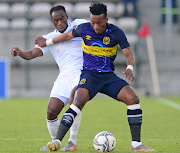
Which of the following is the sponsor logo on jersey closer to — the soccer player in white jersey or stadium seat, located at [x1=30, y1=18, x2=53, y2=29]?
the soccer player in white jersey

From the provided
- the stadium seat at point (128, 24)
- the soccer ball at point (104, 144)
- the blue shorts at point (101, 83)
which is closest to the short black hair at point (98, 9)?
the blue shorts at point (101, 83)

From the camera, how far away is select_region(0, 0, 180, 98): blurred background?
1888 centimetres

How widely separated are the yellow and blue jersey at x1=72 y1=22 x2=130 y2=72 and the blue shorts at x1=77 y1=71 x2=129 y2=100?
85 millimetres

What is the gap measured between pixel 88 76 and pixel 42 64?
49.6 ft

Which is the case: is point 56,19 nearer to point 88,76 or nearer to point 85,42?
point 85,42

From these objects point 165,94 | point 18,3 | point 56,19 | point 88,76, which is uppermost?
point 18,3

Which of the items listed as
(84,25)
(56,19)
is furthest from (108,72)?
(56,19)

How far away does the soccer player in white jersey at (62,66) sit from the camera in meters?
5.23

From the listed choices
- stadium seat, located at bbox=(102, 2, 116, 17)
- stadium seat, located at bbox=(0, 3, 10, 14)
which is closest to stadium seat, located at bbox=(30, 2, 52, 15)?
stadium seat, located at bbox=(0, 3, 10, 14)

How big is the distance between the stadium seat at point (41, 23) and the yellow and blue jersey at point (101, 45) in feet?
48.5

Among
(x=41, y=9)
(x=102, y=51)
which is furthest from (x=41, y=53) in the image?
(x=41, y=9)

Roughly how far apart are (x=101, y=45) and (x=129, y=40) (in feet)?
46.7

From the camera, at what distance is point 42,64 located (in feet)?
65.2

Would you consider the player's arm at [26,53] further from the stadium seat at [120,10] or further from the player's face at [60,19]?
the stadium seat at [120,10]
